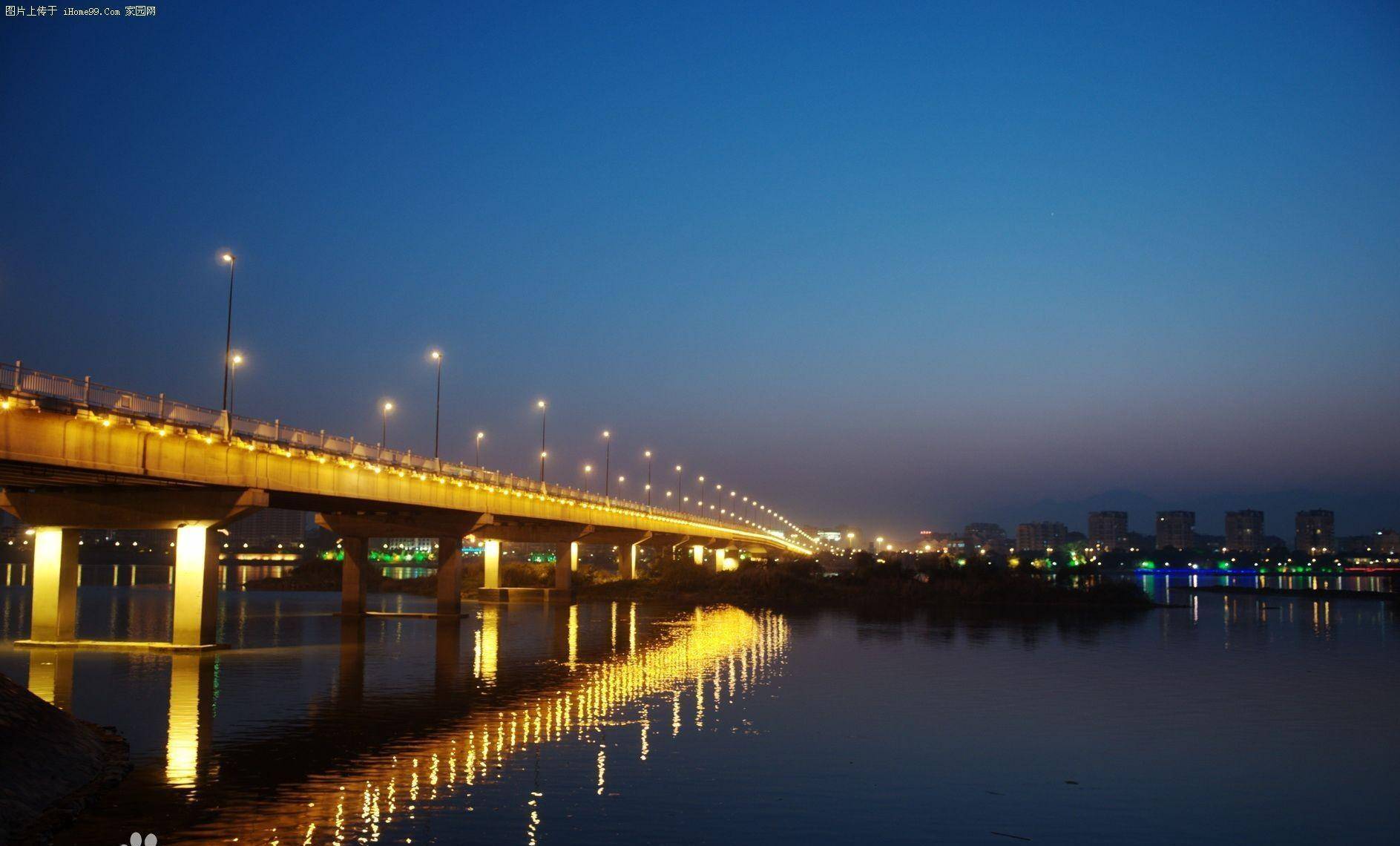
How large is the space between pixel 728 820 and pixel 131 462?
119 feet

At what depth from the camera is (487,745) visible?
34.0 m

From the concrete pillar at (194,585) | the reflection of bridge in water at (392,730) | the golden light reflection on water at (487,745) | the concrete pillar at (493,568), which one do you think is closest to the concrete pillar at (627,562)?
the concrete pillar at (493,568)

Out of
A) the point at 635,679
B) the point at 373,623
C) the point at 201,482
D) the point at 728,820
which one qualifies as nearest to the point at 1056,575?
the point at 373,623

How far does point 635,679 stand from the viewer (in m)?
52.5

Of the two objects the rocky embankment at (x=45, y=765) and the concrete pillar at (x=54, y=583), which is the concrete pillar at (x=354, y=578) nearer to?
the concrete pillar at (x=54, y=583)

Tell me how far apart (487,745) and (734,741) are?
7535 millimetres

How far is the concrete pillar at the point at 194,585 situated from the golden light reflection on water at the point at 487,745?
10.5 m

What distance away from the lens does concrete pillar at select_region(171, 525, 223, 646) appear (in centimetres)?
5938

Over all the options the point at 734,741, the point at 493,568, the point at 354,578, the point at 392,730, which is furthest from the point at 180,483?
the point at 493,568

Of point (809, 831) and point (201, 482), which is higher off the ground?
point (201, 482)

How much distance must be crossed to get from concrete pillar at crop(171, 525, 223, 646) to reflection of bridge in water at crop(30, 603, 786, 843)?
1.41 m

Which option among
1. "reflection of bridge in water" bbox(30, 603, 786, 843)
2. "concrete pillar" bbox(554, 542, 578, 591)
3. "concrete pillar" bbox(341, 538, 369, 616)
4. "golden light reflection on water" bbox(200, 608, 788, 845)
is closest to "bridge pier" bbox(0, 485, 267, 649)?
"reflection of bridge in water" bbox(30, 603, 786, 843)

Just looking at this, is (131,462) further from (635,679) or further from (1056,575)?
(1056,575)

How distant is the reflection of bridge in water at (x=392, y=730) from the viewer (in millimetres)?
25094
